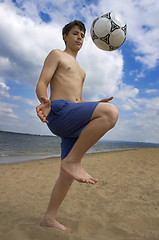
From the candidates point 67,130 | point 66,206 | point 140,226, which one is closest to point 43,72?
point 67,130

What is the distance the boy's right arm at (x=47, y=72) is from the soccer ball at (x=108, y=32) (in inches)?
41.4

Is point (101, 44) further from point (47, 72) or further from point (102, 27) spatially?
point (47, 72)

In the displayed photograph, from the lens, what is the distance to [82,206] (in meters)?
3.43

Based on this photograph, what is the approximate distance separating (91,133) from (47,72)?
824 mm

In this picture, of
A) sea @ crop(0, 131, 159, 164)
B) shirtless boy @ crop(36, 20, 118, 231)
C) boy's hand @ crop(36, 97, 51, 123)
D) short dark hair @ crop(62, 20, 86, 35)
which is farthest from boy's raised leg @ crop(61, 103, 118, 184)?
sea @ crop(0, 131, 159, 164)

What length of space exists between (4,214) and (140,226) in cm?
206

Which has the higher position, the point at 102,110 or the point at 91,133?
the point at 102,110

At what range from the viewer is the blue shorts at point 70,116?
162cm

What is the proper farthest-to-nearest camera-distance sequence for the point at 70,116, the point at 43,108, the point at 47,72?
the point at 47,72 < the point at 70,116 < the point at 43,108

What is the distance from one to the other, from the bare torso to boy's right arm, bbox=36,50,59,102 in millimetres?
64

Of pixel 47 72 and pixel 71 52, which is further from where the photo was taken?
pixel 71 52

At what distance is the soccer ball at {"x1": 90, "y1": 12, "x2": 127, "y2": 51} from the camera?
2770mm

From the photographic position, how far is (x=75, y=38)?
2225 mm

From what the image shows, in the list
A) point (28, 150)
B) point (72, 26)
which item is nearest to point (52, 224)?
point (72, 26)
